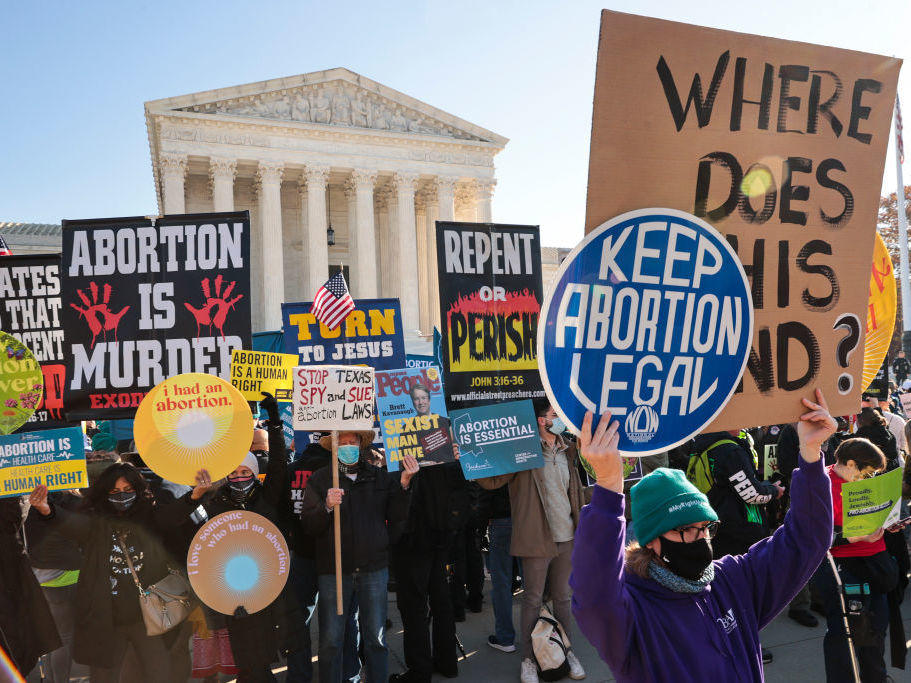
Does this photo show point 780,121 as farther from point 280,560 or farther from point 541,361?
point 280,560

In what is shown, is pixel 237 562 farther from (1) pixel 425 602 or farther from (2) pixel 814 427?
(2) pixel 814 427

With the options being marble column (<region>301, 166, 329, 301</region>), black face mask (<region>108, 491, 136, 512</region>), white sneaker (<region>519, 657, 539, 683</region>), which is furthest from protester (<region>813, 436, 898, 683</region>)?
marble column (<region>301, 166, 329, 301</region>)

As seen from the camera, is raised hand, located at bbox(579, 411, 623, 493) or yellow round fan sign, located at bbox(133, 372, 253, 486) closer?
raised hand, located at bbox(579, 411, 623, 493)

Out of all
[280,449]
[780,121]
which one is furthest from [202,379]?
[780,121]

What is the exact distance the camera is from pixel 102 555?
14.6 ft

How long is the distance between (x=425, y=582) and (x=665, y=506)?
365cm

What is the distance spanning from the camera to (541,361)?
5.83 ft

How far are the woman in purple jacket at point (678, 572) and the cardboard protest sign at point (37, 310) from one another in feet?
14.8

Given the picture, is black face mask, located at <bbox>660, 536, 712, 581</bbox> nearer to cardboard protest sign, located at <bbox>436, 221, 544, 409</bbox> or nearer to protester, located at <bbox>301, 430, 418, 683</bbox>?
protester, located at <bbox>301, 430, 418, 683</bbox>

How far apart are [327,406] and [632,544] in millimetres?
3007

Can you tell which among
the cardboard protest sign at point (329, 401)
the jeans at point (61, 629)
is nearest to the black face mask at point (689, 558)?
the cardboard protest sign at point (329, 401)

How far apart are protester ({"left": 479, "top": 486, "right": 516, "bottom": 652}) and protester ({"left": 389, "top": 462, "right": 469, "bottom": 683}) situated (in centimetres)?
43

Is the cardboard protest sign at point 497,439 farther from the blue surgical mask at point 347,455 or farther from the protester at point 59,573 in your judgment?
the protester at point 59,573

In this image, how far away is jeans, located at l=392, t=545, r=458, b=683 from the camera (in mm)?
5211
